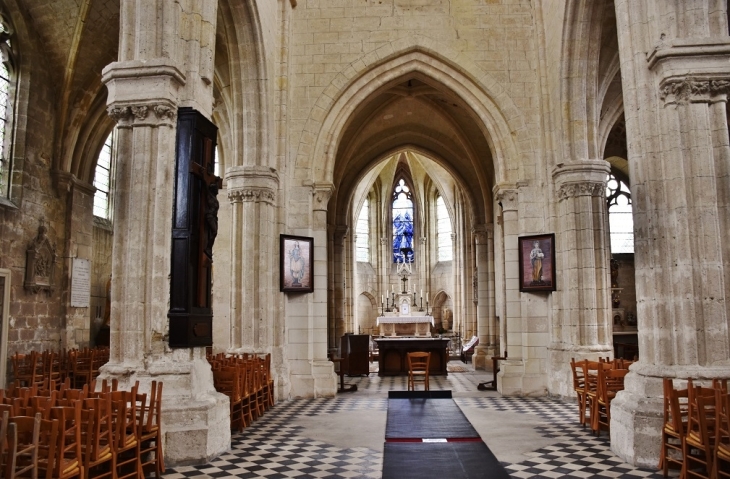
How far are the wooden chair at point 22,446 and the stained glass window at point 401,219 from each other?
86.9 ft

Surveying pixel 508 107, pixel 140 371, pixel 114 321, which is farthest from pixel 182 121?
pixel 508 107

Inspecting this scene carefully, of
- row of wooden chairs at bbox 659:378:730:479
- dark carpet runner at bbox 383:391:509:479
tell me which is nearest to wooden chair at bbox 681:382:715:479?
row of wooden chairs at bbox 659:378:730:479

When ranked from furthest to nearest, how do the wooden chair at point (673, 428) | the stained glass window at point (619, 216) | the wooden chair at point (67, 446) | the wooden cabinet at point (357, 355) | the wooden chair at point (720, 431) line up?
the stained glass window at point (619, 216) → the wooden cabinet at point (357, 355) → the wooden chair at point (673, 428) → the wooden chair at point (720, 431) → the wooden chair at point (67, 446)

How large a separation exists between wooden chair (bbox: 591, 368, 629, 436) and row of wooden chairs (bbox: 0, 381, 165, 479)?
5.26 meters

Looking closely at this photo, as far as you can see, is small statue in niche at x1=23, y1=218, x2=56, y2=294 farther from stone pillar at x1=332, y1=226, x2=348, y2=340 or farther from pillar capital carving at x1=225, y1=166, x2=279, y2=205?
stone pillar at x1=332, y1=226, x2=348, y2=340

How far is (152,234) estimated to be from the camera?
277 inches

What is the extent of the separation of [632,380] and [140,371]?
5305 mm

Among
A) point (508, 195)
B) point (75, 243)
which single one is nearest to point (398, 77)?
point (508, 195)

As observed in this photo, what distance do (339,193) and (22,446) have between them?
58.5 ft

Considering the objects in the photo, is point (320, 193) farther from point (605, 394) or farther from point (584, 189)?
point (605, 394)

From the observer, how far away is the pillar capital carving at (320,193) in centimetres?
1373

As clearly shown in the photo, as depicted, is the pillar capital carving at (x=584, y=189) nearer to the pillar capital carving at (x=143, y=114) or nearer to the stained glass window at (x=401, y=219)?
the pillar capital carving at (x=143, y=114)

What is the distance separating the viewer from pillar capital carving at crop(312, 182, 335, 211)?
13.7 m

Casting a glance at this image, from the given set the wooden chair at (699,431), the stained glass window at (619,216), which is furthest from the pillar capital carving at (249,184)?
the stained glass window at (619,216)
